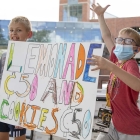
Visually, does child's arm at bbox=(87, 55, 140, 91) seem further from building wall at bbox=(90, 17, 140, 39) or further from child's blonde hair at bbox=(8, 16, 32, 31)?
building wall at bbox=(90, 17, 140, 39)

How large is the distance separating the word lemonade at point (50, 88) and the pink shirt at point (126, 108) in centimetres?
14

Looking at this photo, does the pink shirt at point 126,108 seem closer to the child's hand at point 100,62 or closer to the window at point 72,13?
the child's hand at point 100,62

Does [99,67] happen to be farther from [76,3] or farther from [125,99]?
[76,3]

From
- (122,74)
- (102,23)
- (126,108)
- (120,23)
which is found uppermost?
(120,23)

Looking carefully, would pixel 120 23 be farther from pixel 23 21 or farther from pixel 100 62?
pixel 100 62

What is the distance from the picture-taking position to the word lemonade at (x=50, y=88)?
4.40 ft

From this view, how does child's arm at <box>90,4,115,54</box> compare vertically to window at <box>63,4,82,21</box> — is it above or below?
below

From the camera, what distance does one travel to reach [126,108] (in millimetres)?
1329

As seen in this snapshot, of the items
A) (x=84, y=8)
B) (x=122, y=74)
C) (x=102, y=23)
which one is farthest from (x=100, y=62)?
(x=84, y=8)

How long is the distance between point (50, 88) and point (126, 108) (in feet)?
1.43

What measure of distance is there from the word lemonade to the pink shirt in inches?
5.4

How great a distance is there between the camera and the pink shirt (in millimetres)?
1322

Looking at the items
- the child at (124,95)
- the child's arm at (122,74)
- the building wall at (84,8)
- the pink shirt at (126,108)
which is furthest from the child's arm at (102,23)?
the building wall at (84,8)

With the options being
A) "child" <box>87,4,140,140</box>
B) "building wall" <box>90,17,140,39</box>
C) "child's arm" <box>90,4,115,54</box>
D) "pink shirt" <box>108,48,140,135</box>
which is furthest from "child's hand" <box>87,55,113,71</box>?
"building wall" <box>90,17,140,39</box>
